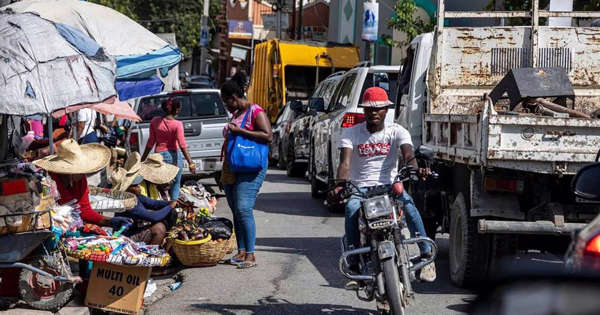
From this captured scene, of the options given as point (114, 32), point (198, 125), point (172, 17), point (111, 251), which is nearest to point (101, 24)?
point (114, 32)

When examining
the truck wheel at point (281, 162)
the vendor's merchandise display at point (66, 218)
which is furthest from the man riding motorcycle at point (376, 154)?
the truck wheel at point (281, 162)

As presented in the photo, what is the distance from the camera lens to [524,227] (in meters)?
7.61

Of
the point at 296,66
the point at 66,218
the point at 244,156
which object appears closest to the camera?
the point at 66,218

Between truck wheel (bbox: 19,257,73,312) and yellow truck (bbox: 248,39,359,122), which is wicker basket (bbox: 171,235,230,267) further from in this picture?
yellow truck (bbox: 248,39,359,122)

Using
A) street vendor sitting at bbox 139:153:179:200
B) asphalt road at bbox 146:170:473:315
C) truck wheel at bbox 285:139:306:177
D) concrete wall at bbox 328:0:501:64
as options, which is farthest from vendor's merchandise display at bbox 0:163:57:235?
truck wheel at bbox 285:139:306:177

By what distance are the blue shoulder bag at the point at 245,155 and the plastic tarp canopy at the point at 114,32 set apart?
1.53 m

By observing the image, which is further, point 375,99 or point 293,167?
point 293,167

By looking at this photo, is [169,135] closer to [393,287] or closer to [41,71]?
[41,71]

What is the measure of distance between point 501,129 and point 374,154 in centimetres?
112

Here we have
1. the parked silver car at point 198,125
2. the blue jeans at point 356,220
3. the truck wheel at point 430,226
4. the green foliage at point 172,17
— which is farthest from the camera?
the green foliage at point 172,17

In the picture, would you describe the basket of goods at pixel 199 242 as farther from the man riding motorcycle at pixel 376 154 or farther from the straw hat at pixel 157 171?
the man riding motorcycle at pixel 376 154

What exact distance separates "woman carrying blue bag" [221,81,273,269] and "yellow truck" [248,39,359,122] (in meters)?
16.8

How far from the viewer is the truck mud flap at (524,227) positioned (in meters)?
7.57

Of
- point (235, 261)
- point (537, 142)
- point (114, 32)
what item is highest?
point (114, 32)
